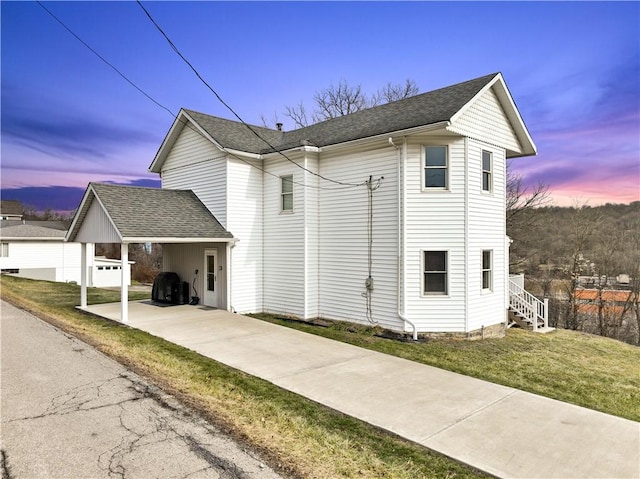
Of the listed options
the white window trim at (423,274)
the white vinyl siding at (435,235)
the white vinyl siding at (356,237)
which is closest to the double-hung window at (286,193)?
the white vinyl siding at (356,237)

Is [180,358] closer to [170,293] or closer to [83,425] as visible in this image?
[83,425]

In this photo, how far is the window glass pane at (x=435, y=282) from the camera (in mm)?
10695

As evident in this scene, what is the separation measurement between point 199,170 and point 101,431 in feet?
36.1

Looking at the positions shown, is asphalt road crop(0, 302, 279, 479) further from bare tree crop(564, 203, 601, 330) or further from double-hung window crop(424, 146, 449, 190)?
Result: bare tree crop(564, 203, 601, 330)

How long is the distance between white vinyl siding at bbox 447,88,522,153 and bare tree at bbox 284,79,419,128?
19.1 meters

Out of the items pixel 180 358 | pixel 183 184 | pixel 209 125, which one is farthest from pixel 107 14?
pixel 180 358

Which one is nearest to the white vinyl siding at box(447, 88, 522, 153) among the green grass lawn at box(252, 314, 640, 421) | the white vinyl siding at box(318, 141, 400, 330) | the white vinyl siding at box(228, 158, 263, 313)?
the white vinyl siding at box(318, 141, 400, 330)

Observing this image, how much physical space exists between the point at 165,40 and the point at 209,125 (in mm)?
5601

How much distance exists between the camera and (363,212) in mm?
11586

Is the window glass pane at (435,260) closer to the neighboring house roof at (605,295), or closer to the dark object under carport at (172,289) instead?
the dark object under carport at (172,289)

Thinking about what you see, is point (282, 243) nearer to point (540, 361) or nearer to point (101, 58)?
point (101, 58)

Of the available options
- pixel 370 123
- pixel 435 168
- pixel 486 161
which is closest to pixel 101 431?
pixel 435 168

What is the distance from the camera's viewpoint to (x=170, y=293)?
48.6ft

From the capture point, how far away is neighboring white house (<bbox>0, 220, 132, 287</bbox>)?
32031 mm
